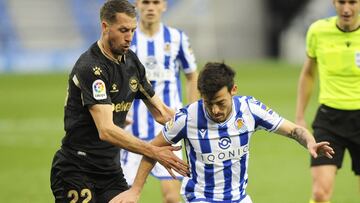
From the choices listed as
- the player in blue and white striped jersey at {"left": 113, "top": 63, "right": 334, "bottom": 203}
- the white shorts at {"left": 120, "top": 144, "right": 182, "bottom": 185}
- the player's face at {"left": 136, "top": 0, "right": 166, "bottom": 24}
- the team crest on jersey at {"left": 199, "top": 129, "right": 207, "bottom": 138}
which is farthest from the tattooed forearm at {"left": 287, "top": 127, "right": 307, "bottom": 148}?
the player's face at {"left": 136, "top": 0, "right": 166, "bottom": 24}

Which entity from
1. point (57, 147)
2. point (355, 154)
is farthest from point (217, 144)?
point (57, 147)

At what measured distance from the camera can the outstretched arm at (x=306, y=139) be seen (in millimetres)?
6758

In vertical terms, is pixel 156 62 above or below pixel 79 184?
above

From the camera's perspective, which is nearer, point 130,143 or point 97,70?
point 130,143

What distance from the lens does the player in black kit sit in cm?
694

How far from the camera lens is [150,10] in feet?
31.7

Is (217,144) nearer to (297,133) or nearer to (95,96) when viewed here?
(297,133)

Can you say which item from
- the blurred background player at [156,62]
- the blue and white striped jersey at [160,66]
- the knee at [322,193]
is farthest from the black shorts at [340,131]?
the blue and white striped jersey at [160,66]

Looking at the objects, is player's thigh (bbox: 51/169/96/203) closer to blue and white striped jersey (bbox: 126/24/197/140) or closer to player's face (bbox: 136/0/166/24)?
blue and white striped jersey (bbox: 126/24/197/140)

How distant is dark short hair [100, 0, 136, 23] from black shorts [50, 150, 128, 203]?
1150mm

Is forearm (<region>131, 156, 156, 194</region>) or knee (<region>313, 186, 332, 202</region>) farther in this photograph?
knee (<region>313, 186, 332, 202</region>)

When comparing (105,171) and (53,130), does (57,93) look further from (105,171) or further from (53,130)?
(105,171)

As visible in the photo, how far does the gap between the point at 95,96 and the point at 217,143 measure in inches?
38.7

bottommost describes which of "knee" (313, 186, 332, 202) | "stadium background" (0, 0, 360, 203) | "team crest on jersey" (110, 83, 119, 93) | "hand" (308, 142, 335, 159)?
"stadium background" (0, 0, 360, 203)
